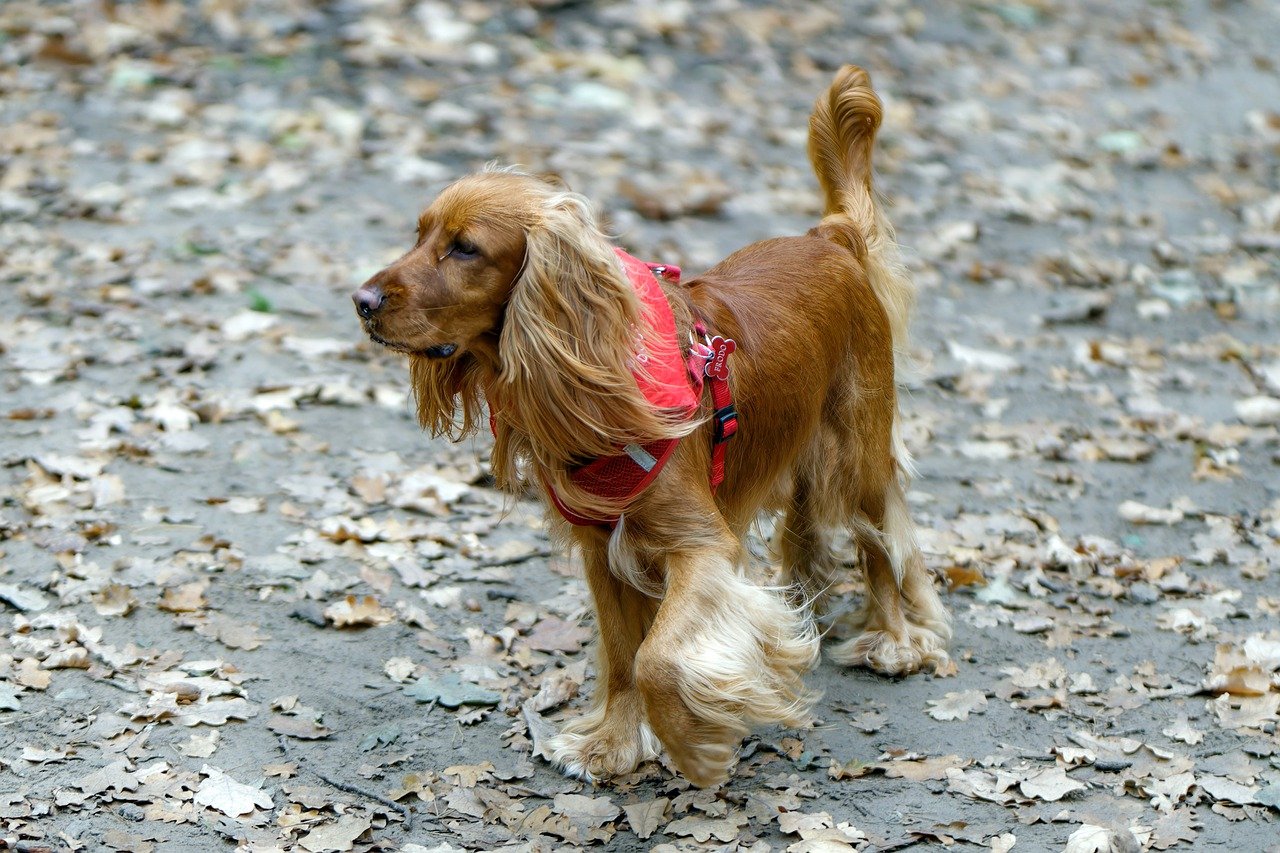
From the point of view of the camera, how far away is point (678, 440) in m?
4.14

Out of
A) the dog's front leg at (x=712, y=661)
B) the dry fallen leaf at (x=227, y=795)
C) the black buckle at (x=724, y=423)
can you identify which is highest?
the black buckle at (x=724, y=423)

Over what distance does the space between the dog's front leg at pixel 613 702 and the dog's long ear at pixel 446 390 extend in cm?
60

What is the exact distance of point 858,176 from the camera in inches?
214

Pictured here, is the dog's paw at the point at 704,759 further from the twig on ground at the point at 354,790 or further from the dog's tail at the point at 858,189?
the dog's tail at the point at 858,189

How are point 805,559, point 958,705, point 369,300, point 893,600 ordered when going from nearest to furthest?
point 369,300 < point 958,705 < point 893,600 < point 805,559

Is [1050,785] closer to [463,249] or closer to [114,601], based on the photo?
[463,249]

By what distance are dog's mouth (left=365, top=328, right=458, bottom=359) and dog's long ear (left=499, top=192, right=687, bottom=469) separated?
0.50 ft

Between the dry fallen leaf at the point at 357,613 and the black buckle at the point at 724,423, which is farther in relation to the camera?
the dry fallen leaf at the point at 357,613

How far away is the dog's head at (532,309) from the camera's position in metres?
3.86

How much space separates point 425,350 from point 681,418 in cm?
79

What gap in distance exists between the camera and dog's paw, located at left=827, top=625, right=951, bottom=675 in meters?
5.15

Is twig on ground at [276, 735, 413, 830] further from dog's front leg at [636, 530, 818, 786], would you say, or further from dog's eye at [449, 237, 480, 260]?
dog's eye at [449, 237, 480, 260]

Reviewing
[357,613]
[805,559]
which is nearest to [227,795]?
[357,613]

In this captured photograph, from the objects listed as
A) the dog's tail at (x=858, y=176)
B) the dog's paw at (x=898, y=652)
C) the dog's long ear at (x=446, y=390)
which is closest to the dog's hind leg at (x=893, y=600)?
the dog's paw at (x=898, y=652)
